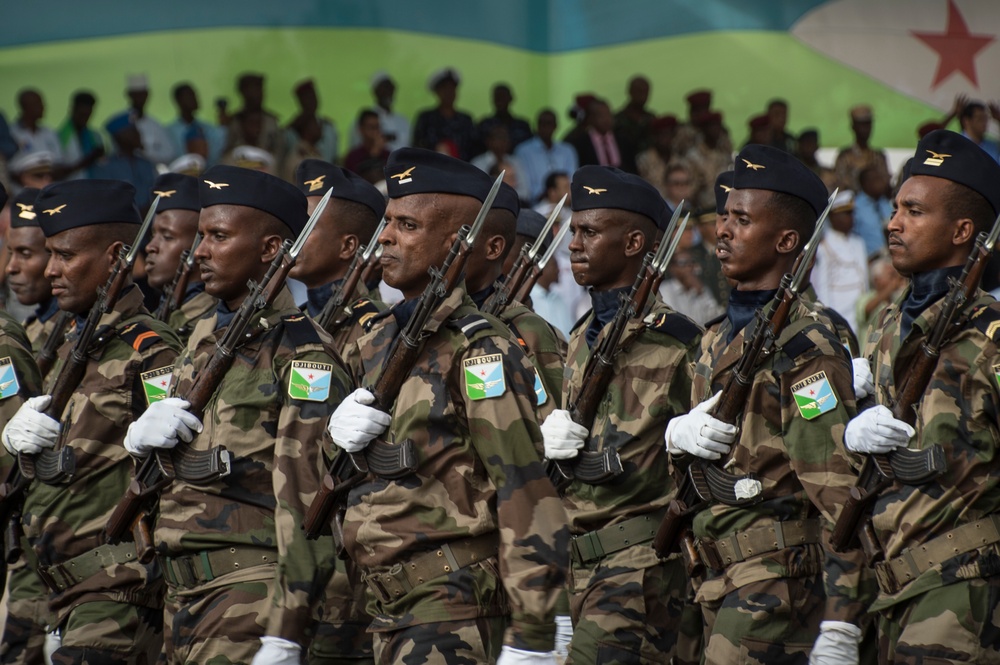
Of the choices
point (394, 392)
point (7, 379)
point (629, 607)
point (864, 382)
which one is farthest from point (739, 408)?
point (7, 379)

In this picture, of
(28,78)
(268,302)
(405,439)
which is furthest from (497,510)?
(28,78)

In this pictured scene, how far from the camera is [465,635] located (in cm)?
433

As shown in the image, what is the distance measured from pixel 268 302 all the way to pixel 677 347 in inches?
67.6

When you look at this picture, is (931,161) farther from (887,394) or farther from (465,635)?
(465,635)

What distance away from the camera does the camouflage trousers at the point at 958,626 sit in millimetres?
4508

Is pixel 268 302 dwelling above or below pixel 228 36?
above

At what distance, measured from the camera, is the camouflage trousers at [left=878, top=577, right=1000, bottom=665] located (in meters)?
4.51

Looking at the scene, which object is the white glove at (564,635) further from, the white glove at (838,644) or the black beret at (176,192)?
the black beret at (176,192)

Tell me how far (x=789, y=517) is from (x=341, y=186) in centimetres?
305

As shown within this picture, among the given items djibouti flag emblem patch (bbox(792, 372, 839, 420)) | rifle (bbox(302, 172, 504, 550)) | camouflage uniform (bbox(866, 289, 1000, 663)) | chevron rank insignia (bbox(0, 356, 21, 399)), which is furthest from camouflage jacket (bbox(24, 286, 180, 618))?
camouflage uniform (bbox(866, 289, 1000, 663))

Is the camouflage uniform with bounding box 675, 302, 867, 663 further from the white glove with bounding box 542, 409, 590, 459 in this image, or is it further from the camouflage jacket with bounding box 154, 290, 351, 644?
the camouflage jacket with bounding box 154, 290, 351, 644

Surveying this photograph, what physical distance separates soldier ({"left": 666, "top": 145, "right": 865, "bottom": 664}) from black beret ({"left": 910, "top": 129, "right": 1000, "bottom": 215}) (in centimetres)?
57

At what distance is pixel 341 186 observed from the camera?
7.15 meters

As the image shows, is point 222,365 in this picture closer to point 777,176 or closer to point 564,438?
point 564,438
